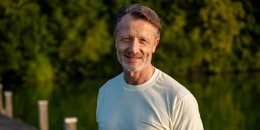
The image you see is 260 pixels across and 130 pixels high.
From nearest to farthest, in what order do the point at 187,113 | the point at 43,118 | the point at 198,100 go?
the point at 187,113, the point at 43,118, the point at 198,100

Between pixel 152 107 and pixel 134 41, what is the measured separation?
0.87 ft

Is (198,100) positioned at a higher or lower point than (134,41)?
lower

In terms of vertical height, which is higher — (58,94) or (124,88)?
(124,88)

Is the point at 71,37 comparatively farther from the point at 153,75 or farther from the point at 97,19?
the point at 153,75

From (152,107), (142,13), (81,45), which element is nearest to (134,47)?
(142,13)

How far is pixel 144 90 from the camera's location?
2475 millimetres

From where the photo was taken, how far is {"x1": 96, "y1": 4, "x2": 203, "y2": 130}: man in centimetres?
236

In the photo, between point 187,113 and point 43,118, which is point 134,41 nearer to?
point 187,113

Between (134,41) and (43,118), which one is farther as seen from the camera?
(43,118)

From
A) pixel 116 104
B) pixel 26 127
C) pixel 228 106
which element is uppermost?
pixel 116 104

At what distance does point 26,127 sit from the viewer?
35.2ft

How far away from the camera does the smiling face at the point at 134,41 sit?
2383 millimetres

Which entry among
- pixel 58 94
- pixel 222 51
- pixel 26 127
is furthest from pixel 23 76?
pixel 26 127

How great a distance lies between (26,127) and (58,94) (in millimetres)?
10308
